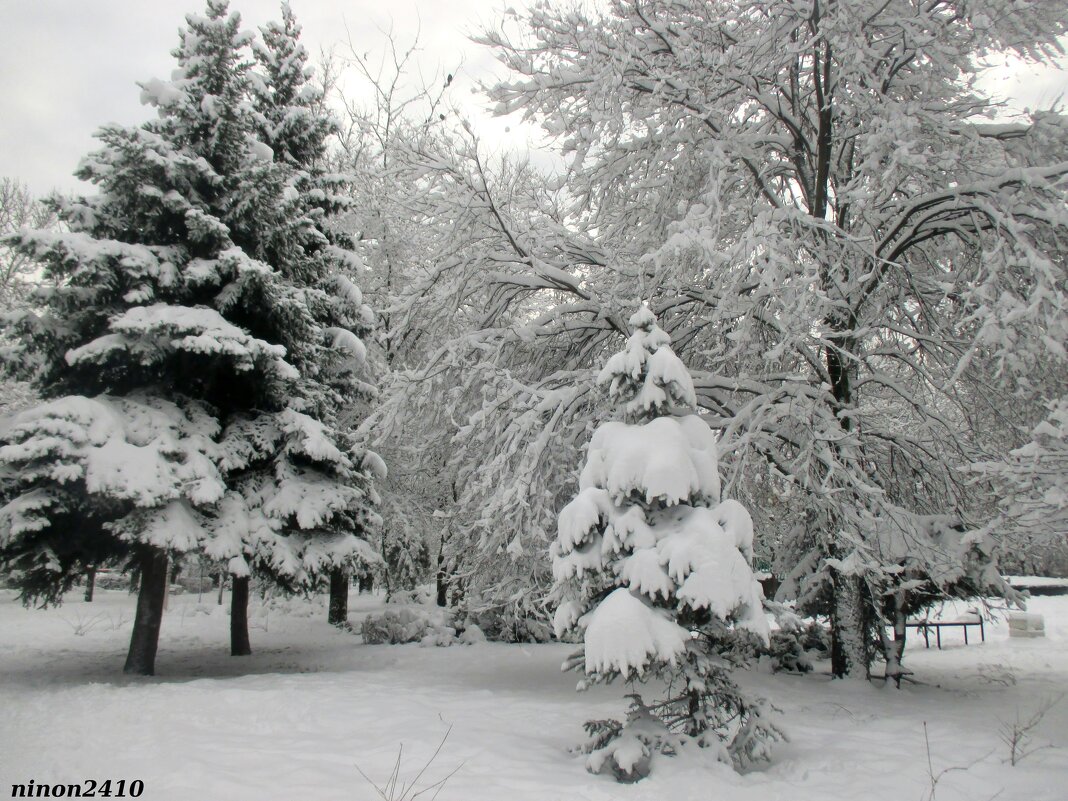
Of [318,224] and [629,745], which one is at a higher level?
[318,224]

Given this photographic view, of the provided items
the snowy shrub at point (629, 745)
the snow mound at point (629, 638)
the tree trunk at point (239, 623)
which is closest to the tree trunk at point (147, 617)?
the tree trunk at point (239, 623)

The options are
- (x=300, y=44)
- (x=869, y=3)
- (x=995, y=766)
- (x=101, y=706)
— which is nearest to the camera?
(x=995, y=766)

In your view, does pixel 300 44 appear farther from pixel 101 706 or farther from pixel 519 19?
pixel 101 706

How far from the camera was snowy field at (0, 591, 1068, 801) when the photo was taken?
15.7 feet

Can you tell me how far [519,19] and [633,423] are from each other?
6655 mm

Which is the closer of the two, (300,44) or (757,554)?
(757,554)

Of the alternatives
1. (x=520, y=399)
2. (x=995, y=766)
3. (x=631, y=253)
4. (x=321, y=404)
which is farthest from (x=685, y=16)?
(x=995, y=766)

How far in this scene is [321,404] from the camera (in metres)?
11.2

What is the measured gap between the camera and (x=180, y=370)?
9.91 meters

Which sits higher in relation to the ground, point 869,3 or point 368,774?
point 869,3

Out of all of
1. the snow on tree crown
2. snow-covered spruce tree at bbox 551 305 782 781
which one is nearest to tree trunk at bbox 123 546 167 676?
snow-covered spruce tree at bbox 551 305 782 781

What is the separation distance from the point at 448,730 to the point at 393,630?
8172 mm

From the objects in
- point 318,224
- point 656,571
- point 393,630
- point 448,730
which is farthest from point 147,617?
point 656,571

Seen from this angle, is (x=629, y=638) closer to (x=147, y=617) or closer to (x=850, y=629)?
(x=850, y=629)
